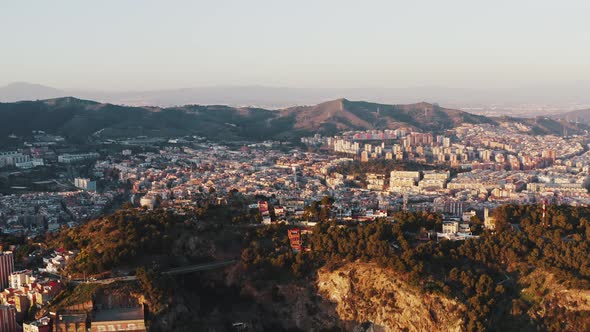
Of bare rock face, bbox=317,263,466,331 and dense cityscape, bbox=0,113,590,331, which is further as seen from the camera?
dense cityscape, bbox=0,113,590,331

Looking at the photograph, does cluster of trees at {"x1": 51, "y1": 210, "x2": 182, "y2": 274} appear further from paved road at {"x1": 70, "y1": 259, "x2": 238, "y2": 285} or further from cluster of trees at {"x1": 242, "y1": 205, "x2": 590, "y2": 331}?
cluster of trees at {"x1": 242, "y1": 205, "x2": 590, "y2": 331}

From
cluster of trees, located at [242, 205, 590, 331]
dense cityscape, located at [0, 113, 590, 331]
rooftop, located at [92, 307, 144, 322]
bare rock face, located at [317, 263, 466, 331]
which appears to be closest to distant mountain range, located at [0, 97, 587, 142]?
dense cityscape, located at [0, 113, 590, 331]

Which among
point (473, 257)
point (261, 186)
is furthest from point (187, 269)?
point (261, 186)

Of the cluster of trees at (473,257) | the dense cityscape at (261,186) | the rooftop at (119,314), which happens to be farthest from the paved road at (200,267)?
the rooftop at (119,314)

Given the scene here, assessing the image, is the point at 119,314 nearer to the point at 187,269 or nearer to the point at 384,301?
the point at 187,269

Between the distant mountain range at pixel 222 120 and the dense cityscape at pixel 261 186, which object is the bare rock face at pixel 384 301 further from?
the distant mountain range at pixel 222 120
